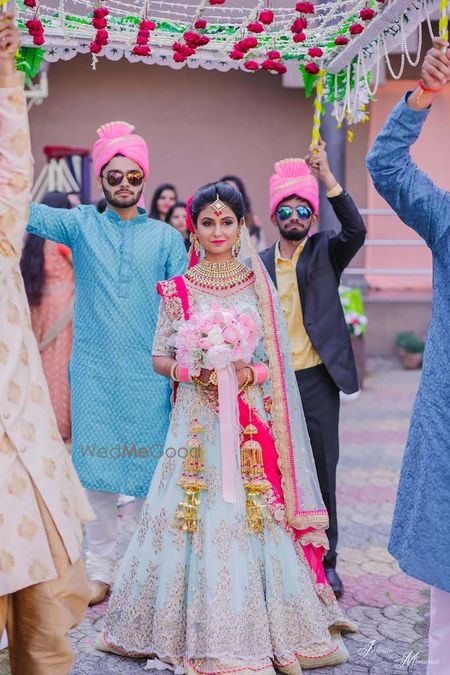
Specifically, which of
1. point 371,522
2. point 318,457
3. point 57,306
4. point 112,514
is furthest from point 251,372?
point 57,306

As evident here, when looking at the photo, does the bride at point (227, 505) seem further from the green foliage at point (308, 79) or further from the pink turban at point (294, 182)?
the green foliage at point (308, 79)

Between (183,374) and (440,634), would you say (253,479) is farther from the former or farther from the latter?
(440,634)

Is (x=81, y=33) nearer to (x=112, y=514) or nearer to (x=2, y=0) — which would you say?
(x=2, y=0)

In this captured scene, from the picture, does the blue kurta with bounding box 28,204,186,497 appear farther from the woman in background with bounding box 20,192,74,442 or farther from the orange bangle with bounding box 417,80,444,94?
the woman in background with bounding box 20,192,74,442

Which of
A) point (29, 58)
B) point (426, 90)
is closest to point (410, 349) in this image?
point (29, 58)

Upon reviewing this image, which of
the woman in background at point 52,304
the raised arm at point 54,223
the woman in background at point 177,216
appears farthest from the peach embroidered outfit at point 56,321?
the raised arm at point 54,223

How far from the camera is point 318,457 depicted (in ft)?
13.7

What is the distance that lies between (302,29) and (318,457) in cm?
191

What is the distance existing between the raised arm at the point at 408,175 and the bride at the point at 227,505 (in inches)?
32.1

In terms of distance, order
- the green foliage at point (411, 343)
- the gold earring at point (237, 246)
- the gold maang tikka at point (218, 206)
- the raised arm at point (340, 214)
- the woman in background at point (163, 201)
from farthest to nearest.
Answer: the green foliage at point (411, 343) → the woman in background at point (163, 201) → the raised arm at point (340, 214) → the gold earring at point (237, 246) → the gold maang tikka at point (218, 206)

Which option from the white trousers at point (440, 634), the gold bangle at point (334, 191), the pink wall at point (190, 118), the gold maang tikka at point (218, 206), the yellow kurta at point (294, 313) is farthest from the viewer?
the pink wall at point (190, 118)

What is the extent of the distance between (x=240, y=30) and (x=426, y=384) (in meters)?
1.73

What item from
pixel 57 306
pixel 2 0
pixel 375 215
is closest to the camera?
pixel 2 0

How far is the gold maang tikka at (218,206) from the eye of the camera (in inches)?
139
